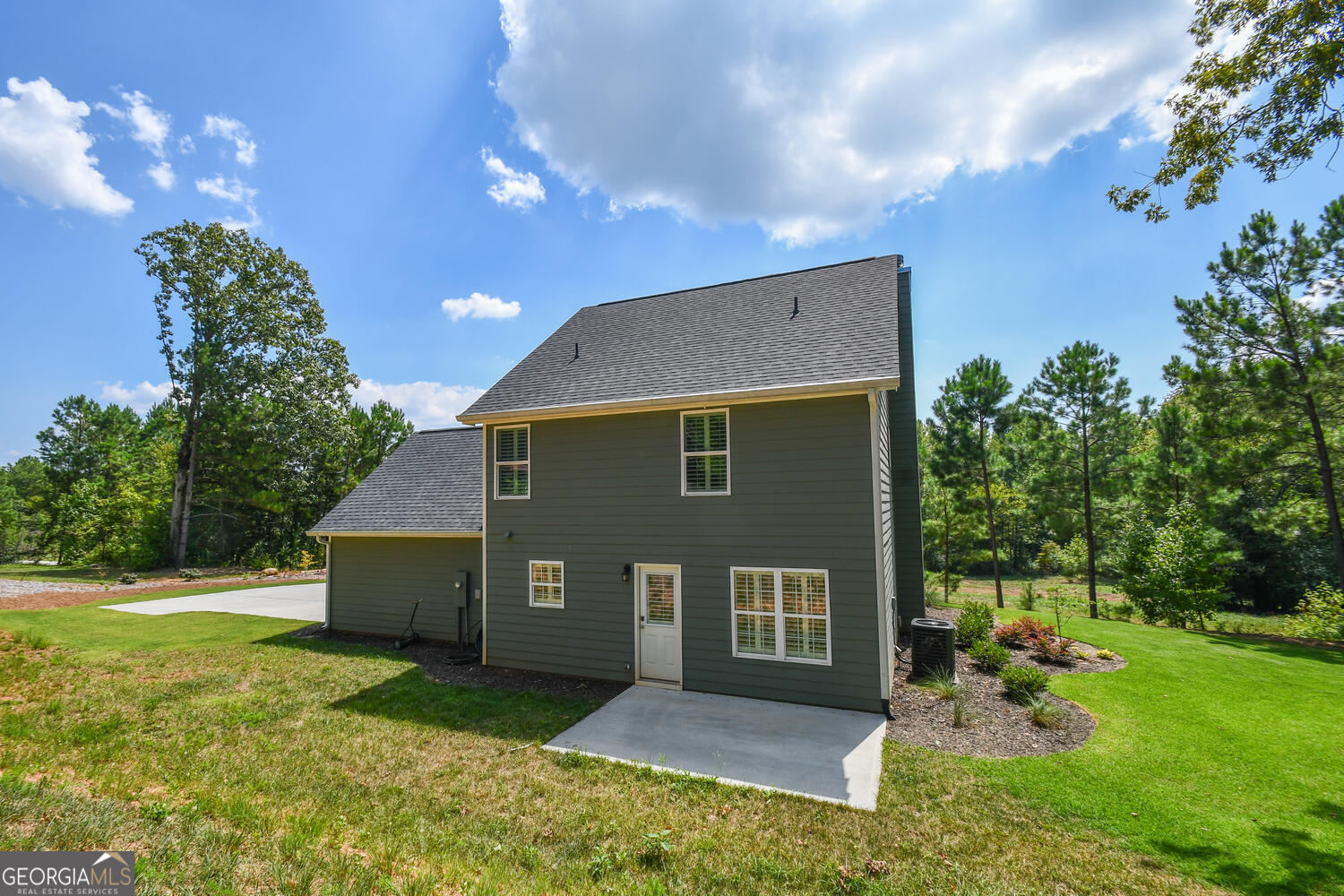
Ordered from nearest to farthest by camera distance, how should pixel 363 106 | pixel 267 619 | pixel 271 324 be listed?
pixel 363 106 → pixel 267 619 → pixel 271 324

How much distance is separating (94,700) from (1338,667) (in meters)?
21.6

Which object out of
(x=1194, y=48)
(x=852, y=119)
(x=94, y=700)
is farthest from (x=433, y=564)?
(x=1194, y=48)

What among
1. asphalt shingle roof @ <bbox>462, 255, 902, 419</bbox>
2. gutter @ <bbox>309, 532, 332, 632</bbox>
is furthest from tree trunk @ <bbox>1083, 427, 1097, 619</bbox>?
gutter @ <bbox>309, 532, 332, 632</bbox>

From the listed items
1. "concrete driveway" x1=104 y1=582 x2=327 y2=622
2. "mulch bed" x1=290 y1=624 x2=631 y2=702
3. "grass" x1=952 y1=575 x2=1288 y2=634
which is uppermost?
"mulch bed" x1=290 y1=624 x2=631 y2=702

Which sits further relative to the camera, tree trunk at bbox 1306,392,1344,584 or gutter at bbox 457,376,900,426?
tree trunk at bbox 1306,392,1344,584

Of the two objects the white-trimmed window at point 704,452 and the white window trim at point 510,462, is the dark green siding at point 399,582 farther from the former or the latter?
the white-trimmed window at point 704,452

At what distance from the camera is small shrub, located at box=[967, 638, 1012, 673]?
920 cm

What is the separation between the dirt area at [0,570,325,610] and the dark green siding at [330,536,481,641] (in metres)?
11.6

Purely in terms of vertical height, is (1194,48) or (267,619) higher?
(1194,48)

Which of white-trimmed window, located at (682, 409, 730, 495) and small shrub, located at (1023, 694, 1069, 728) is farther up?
white-trimmed window, located at (682, 409, 730, 495)

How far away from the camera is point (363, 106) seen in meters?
10.8

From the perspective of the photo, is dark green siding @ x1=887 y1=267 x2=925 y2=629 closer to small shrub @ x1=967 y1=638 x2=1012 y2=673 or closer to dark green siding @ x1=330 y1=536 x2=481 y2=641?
small shrub @ x1=967 y1=638 x2=1012 y2=673

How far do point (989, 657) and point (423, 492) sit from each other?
13.0 meters

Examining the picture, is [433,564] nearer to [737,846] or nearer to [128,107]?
[737,846]
